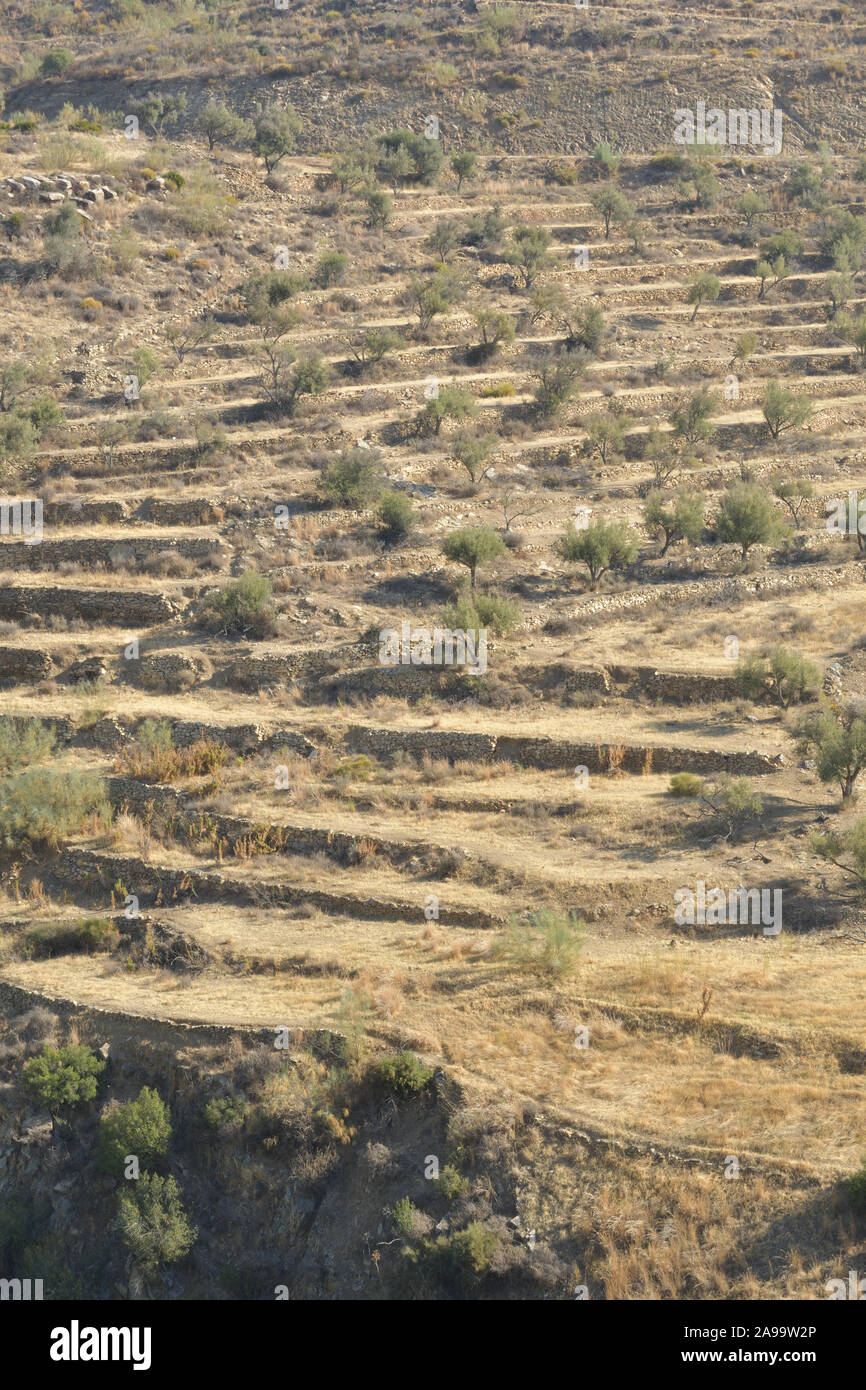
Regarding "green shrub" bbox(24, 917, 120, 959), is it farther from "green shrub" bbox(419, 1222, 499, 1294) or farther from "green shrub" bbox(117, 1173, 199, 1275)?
"green shrub" bbox(419, 1222, 499, 1294)

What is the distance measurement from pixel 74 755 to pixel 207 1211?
10.7 metres

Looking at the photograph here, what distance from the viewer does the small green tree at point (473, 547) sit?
92.3ft

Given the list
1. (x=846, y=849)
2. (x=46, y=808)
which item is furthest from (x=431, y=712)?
(x=846, y=849)

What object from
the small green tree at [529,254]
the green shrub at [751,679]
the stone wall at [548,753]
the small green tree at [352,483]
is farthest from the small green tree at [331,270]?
the green shrub at [751,679]

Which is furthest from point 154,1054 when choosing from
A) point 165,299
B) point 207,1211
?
point 165,299

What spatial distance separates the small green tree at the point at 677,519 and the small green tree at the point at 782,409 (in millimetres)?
6973

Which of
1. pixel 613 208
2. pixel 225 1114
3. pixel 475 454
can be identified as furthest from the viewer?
pixel 613 208

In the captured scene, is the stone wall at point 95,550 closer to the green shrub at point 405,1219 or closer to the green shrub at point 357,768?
the green shrub at point 357,768

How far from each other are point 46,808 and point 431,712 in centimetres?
742

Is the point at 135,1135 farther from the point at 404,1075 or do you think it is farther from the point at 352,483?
the point at 352,483

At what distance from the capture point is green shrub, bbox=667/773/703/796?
20750 mm

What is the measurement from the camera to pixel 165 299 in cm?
4191

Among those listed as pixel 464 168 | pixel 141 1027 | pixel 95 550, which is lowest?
pixel 141 1027

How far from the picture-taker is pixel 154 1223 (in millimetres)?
14719
